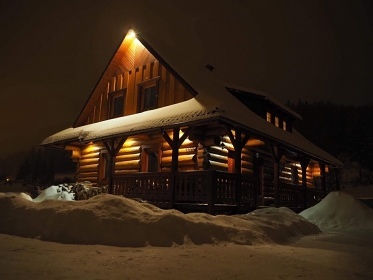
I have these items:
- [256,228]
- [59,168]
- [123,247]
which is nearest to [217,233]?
[256,228]

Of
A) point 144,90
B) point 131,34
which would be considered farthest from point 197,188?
point 131,34

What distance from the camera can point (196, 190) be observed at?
10.8 m

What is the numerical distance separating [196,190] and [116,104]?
887 cm

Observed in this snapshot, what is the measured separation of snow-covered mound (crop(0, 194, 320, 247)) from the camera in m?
5.42

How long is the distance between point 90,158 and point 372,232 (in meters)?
14.1

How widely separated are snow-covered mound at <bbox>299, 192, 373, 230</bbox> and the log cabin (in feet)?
7.05

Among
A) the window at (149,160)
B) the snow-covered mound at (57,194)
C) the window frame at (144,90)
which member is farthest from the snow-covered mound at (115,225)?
the window frame at (144,90)

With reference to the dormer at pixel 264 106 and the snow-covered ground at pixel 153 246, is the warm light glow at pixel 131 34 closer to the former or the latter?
the dormer at pixel 264 106

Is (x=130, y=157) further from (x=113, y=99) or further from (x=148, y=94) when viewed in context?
(x=113, y=99)

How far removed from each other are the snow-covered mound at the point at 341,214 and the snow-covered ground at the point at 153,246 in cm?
262

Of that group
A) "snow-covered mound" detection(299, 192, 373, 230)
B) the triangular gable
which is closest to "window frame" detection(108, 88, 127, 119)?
the triangular gable

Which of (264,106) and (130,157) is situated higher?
(264,106)

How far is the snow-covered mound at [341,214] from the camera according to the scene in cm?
1006

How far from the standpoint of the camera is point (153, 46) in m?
15.4
